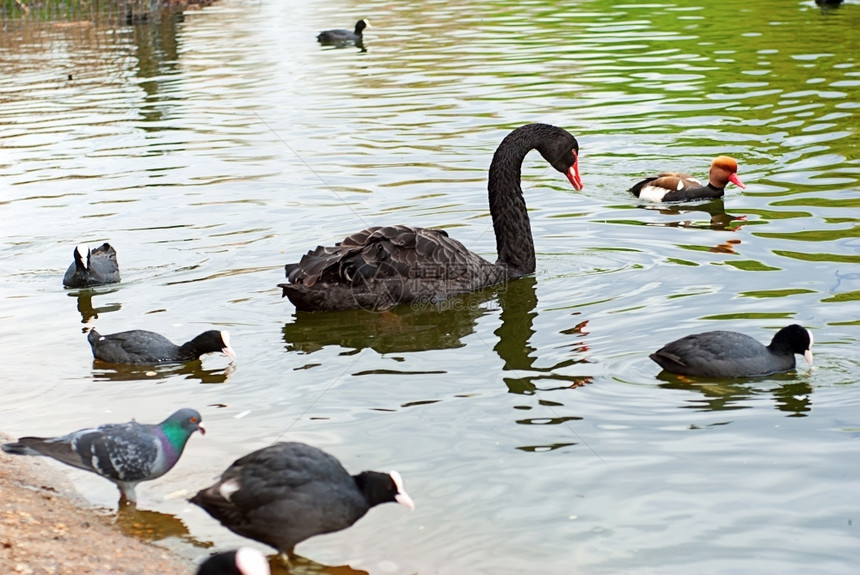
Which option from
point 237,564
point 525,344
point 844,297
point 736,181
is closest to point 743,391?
point 525,344

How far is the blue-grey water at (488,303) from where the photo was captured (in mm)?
6574

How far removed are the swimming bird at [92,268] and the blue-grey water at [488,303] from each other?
0.45 ft

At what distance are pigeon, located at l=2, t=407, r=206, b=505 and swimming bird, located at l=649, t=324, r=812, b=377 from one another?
11.2 ft

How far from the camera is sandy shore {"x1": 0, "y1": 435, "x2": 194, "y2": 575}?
572 cm

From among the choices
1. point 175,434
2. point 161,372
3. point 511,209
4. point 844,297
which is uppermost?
point 511,209

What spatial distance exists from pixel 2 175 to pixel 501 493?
12.8m

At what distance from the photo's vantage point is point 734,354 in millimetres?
8133

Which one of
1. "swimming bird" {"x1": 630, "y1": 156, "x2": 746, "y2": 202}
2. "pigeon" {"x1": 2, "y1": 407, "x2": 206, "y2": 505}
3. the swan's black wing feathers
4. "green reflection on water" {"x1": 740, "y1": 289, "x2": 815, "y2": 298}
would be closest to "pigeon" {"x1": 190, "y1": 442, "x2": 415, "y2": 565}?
"pigeon" {"x1": 2, "y1": 407, "x2": 206, "y2": 505}

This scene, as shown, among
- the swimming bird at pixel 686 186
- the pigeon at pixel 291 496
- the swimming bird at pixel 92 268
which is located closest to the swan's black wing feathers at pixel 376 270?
the swimming bird at pixel 92 268

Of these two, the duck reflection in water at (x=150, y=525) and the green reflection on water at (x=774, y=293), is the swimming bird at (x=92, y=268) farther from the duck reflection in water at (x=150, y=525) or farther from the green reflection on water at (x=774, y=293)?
the green reflection on water at (x=774, y=293)

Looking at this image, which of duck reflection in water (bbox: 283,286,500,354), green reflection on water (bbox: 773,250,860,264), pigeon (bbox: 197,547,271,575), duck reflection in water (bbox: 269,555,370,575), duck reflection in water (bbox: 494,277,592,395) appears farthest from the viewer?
green reflection on water (bbox: 773,250,860,264)

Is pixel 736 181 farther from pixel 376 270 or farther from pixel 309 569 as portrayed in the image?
pixel 309 569

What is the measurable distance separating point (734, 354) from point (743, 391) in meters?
0.26

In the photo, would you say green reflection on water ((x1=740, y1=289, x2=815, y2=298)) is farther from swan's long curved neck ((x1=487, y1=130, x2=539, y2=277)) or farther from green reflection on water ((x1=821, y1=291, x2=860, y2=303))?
swan's long curved neck ((x1=487, y1=130, x2=539, y2=277))
